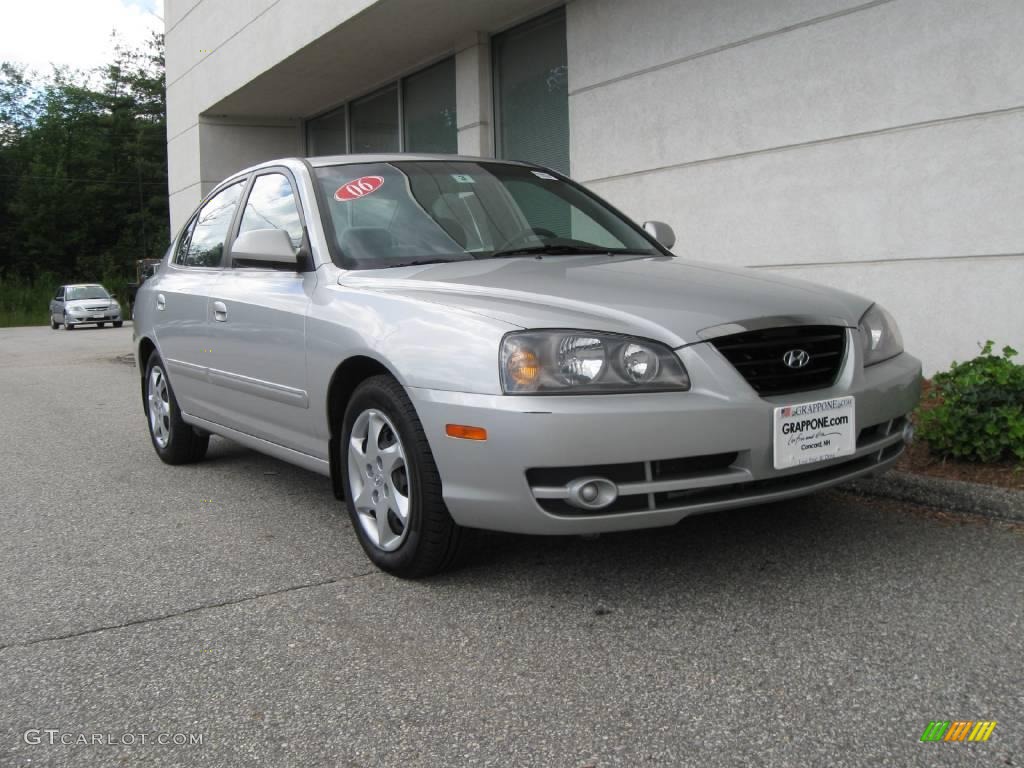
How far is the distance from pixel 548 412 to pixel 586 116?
7.46m

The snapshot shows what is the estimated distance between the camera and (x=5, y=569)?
3.86 meters

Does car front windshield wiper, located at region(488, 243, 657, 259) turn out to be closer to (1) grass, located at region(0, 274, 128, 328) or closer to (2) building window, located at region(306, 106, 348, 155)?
(2) building window, located at region(306, 106, 348, 155)

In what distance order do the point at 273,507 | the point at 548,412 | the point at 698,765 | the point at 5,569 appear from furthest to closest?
the point at 273,507 → the point at 5,569 → the point at 548,412 → the point at 698,765

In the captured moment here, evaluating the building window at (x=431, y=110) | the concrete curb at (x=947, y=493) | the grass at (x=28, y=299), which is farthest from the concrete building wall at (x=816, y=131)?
the grass at (x=28, y=299)

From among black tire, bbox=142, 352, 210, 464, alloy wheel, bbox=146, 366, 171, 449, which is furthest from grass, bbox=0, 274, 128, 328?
black tire, bbox=142, 352, 210, 464

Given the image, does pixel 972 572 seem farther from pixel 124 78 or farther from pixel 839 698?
pixel 124 78

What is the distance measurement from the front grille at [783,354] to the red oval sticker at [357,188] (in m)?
1.88

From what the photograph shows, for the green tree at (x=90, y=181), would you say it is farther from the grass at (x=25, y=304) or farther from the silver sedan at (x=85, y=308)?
the silver sedan at (x=85, y=308)

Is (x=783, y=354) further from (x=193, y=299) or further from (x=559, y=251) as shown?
(x=193, y=299)

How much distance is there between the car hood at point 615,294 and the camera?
10.3 ft

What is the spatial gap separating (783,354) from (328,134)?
594 inches

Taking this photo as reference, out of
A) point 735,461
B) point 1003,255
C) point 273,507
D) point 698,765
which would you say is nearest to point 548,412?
point 735,461

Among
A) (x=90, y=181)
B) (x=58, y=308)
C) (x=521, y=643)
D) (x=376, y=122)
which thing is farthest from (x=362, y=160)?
(x=90, y=181)

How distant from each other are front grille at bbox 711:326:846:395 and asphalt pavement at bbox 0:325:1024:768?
0.71 m
